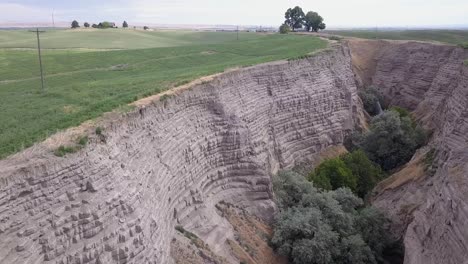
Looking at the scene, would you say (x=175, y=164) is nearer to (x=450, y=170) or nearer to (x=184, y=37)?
(x=450, y=170)

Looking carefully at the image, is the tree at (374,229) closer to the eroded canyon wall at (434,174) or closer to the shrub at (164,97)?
the eroded canyon wall at (434,174)

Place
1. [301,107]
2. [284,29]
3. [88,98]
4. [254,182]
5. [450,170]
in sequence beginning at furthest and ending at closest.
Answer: [284,29] → [301,107] → [254,182] → [88,98] → [450,170]

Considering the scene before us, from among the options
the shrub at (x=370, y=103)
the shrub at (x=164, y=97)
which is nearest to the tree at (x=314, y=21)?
the shrub at (x=370, y=103)

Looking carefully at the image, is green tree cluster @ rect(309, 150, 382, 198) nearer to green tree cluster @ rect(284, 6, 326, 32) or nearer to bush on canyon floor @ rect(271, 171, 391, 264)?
bush on canyon floor @ rect(271, 171, 391, 264)

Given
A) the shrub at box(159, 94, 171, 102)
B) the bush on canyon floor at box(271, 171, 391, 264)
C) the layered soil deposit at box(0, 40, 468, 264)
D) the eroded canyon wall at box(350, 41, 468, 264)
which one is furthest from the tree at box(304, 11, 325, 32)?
the shrub at box(159, 94, 171, 102)

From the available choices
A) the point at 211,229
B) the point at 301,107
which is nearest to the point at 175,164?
the point at 211,229

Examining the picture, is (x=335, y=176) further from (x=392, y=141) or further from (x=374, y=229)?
(x=392, y=141)

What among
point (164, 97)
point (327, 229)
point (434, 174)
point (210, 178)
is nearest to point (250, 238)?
point (210, 178)
